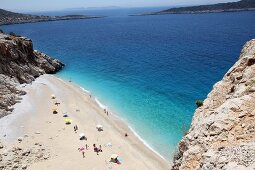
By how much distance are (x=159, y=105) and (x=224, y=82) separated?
35.2 meters

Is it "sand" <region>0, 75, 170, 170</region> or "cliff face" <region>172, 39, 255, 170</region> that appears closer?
"cliff face" <region>172, 39, 255, 170</region>

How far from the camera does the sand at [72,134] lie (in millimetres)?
34531

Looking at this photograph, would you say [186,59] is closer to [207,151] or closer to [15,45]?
[15,45]

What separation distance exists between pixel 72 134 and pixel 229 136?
33.0 metres

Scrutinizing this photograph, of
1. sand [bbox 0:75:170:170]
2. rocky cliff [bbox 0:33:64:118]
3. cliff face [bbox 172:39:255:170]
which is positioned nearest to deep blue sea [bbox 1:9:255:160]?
sand [bbox 0:75:170:170]

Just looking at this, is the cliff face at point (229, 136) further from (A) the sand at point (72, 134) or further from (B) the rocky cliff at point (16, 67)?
(B) the rocky cliff at point (16, 67)

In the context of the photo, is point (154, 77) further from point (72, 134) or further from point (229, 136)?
point (229, 136)

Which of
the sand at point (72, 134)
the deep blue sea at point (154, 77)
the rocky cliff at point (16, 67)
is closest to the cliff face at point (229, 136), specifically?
the sand at point (72, 134)

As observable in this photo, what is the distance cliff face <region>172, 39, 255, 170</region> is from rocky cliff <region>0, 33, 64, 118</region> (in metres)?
40.5

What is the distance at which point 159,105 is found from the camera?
172 ft

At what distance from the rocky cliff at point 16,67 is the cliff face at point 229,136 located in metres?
40.5

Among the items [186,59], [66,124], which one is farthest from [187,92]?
[186,59]

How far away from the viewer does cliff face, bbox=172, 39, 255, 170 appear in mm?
9727

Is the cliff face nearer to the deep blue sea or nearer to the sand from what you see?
the sand
